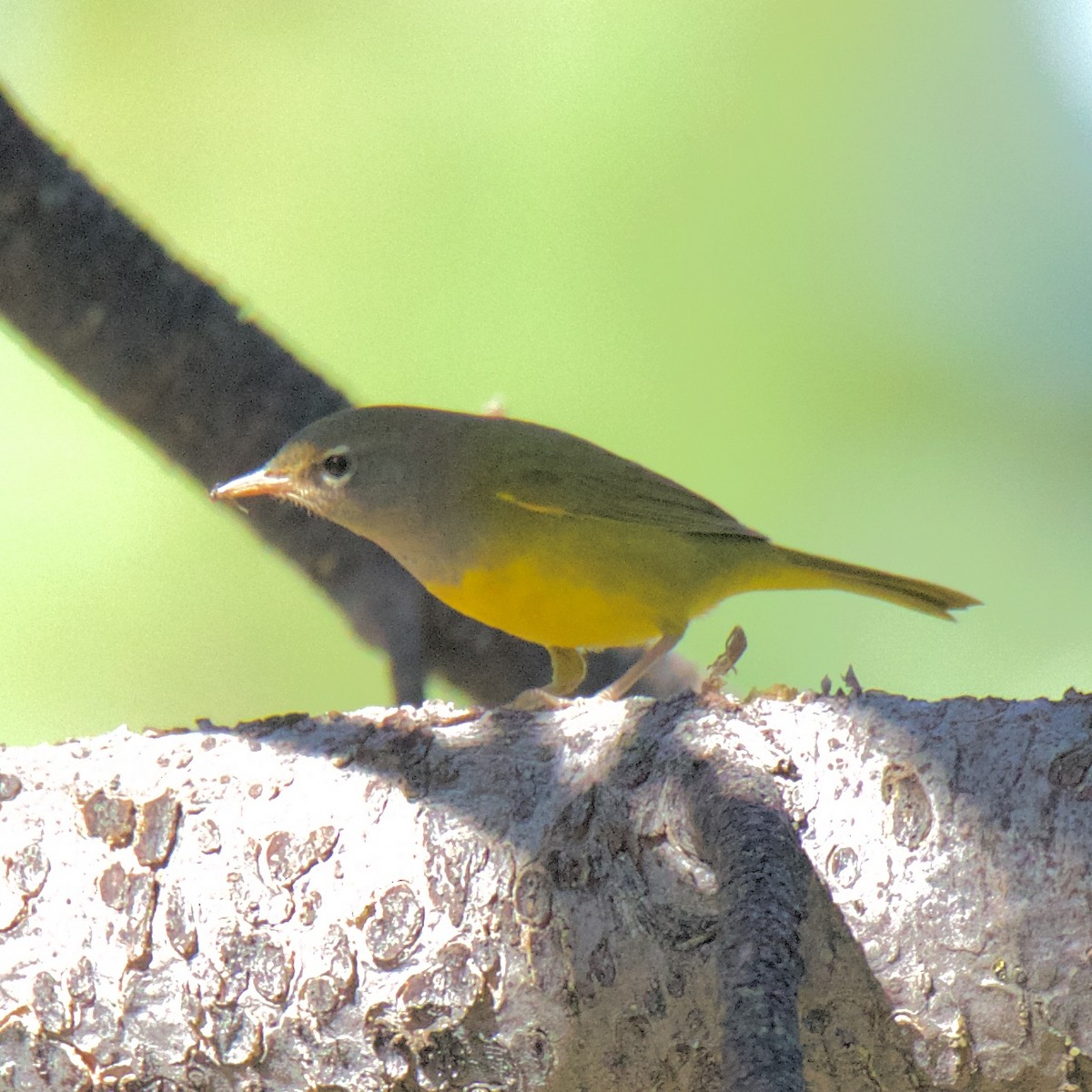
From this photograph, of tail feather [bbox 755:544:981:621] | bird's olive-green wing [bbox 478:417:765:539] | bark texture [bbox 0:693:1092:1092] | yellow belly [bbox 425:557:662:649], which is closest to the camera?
bark texture [bbox 0:693:1092:1092]

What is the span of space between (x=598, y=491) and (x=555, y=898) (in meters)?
1.48

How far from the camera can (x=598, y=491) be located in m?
2.87

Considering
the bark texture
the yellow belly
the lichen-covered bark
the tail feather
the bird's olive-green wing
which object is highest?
the lichen-covered bark

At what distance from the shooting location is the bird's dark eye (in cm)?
291

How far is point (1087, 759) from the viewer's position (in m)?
1.38

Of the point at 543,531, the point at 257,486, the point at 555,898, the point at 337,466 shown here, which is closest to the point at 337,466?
the point at 337,466

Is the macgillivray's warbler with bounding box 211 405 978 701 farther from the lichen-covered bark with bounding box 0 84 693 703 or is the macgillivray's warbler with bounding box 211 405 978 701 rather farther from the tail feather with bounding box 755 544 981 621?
the lichen-covered bark with bounding box 0 84 693 703

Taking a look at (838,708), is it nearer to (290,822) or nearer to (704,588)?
(290,822)

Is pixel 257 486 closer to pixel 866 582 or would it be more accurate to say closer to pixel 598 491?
pixel 598 491

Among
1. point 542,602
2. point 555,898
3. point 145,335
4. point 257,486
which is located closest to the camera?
point 555,898

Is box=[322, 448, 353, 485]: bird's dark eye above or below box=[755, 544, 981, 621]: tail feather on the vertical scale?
above

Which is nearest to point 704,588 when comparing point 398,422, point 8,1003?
point 398,422

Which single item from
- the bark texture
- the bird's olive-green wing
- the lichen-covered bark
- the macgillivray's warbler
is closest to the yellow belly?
the macgillivray's warbler

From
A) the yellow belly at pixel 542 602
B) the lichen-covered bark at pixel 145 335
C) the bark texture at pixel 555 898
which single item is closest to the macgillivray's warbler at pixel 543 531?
the yellow belly at pixel 542 602
